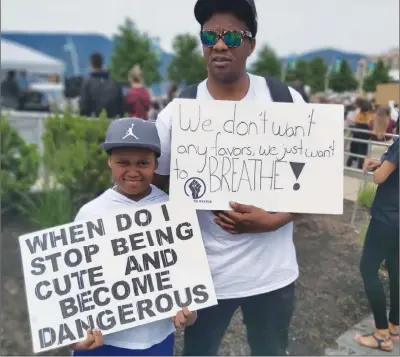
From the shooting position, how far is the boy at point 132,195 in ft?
5.80

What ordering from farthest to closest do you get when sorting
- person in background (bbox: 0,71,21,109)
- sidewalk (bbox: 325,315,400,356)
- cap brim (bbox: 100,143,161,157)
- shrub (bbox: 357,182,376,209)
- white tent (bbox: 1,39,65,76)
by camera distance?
white tent (bbox: 1,39,65,76) → person in background (bbox: 0,71,21,109) → sidewalk (bbox: 325,315,400,356) → shrub (bbox: 357,182,376,209) → cap brim (bbox: 100,143,161,157)

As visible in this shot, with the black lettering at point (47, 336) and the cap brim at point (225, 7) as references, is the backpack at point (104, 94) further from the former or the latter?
the black lettering at point (47, 336)

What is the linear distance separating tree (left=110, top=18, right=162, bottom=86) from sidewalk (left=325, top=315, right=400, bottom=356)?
105 ft

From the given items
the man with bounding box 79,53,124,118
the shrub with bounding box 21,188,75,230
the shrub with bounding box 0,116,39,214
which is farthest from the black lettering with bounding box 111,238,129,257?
the man with bounding box 79,53,124,118

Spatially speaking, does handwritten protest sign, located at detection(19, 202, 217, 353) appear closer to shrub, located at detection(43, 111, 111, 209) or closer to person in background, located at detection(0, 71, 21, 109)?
shrub, located at detection(43, 111, 111, 209)

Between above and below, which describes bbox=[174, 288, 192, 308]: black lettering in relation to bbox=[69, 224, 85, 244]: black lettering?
below

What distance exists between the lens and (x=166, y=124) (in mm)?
1878

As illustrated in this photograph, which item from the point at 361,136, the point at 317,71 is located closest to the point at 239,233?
the point at 361,136

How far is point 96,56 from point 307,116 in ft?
14.1

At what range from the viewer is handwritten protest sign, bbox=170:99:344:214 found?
1.83m

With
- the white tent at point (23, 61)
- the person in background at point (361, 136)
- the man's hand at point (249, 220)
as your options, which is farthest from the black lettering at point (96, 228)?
the white tent at point (23, 61)

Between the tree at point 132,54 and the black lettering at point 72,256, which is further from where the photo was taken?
the tree at point 132,54

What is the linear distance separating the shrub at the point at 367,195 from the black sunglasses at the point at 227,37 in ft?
4.22

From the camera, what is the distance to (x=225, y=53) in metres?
1.75
